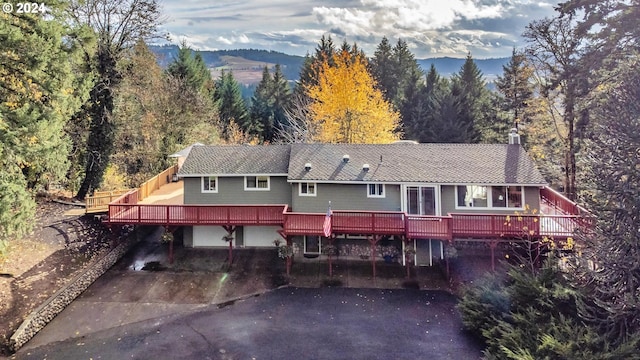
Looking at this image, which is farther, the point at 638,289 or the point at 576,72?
the point at 576,72

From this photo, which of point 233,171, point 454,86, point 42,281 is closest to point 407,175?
point 233,171

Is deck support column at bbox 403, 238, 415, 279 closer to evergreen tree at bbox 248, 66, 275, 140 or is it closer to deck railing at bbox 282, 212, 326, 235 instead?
deck railing at bbox 282, 212, 326, 235

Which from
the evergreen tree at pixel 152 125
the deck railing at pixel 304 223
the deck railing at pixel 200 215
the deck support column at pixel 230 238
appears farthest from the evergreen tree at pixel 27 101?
the evergreen tree at pixel 152 125

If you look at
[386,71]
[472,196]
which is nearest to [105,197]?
[472,196]

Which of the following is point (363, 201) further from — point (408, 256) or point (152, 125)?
point (152, 125)

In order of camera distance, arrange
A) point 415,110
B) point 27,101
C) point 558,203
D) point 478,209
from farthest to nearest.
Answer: point 415,110 → point 558,203 → point 478,209 → point 27,101

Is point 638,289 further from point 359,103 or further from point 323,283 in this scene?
point 359,103

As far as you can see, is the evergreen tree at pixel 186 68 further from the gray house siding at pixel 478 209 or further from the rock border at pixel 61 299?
the gray house siding at pixel 478 209
